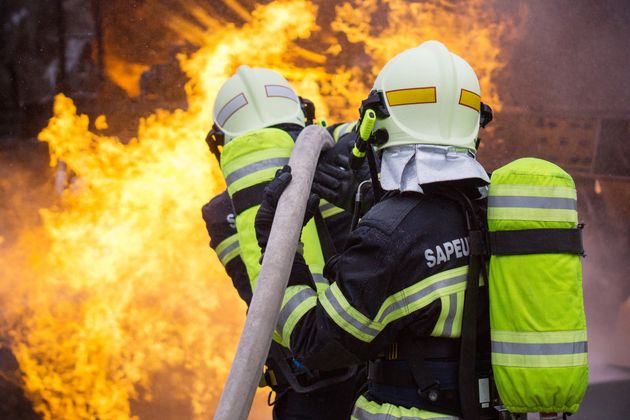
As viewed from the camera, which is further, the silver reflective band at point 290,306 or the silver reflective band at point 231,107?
the silver reflective band at point 231,107

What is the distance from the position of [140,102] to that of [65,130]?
0.82 meters

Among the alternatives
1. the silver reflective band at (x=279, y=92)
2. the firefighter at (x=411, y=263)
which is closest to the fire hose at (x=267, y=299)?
the firefighter at (x=411, y=263)

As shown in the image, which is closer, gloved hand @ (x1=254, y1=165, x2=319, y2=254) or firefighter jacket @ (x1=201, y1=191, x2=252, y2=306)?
gloved hand @ (x1=254, y1=165, x2=319, y2=254)

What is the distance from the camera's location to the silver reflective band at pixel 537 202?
2549mm

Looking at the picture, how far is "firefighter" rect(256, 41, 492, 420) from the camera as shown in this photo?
Answer: 256 centimetres

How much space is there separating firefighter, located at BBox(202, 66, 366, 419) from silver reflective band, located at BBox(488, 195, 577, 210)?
949 millimetres

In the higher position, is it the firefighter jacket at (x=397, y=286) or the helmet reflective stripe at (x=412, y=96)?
the helmet reflective stripe at (x=412, y=96)

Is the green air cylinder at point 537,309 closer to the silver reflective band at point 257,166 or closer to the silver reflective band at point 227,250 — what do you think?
the silver reflective band at point 257,166

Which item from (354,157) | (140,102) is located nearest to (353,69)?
(140,102)

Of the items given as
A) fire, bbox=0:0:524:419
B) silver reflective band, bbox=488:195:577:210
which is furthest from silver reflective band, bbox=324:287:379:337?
fire, bbox=0:0:524:419

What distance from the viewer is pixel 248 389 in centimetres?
262

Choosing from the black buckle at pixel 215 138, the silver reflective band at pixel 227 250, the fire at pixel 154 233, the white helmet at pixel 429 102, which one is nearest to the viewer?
the white helmet at pixel 429 102

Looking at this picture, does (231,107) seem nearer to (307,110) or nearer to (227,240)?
(307,110)

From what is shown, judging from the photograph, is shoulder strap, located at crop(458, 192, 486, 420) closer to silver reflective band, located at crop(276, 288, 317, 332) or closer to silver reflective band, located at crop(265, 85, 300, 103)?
silver reflective band, located at crop(276, 288, 317, 332)
